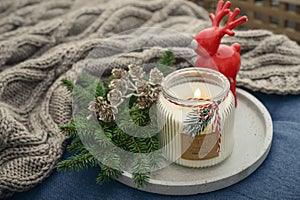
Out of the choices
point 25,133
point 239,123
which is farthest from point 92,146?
point 239,123

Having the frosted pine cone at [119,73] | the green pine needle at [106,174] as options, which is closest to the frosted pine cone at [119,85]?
the frosted pine cone at [119,73]

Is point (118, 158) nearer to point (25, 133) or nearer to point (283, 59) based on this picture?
point (25, 133)

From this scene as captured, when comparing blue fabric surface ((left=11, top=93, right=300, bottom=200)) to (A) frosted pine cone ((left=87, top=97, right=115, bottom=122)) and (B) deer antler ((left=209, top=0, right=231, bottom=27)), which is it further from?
(B) deer antler ((left=209, top=0, right=231, bottom=27))

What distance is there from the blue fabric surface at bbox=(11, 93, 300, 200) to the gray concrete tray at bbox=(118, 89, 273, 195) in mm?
11

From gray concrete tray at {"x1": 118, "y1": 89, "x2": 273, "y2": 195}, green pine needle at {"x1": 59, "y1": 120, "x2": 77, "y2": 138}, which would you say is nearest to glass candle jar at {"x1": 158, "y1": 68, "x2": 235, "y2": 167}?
gray concrete tray at {"x1": 118, "y1": 89, "x2": 273, "y2": 195}

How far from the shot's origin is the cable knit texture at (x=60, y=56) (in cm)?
74

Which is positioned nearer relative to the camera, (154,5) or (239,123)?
(239,123)

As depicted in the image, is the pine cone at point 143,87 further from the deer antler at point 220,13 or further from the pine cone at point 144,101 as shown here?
the deer antler at point 220,13

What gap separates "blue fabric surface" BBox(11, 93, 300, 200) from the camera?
664mm

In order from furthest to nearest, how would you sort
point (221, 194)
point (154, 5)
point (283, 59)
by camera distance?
point (154, 5)
point (283, 59)
point (221, 194)

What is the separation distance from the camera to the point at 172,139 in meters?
0.67

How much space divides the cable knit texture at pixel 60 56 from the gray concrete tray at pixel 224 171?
0.46 feet

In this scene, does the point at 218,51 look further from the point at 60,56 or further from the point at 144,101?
the point at 60,56

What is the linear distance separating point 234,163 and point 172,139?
101mm
